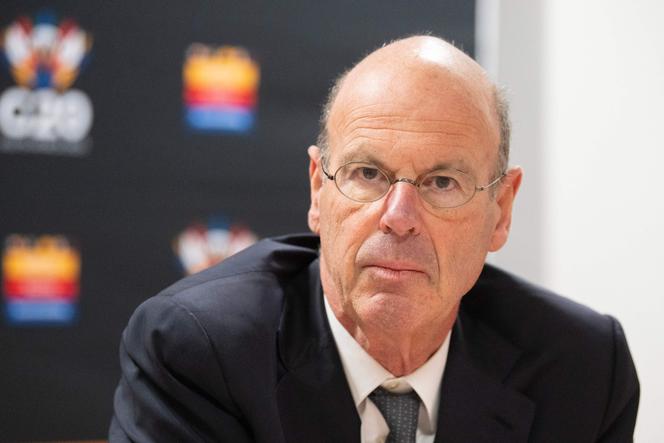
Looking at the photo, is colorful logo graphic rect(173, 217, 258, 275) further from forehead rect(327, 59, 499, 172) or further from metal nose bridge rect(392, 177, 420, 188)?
metal nose bridge rect(392, 177, 420, 188)

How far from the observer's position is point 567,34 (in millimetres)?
2873

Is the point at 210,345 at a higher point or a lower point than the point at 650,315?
higher

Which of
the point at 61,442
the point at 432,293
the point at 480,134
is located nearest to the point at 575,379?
the point at 432,293

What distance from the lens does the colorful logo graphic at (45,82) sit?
2.64 m

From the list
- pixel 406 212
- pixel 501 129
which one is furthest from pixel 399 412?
pixel 501 129

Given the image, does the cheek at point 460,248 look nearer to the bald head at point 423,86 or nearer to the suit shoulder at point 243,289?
the bald head at point 423,86

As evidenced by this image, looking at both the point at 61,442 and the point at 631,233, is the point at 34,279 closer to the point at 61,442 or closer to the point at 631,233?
the point at 61,442

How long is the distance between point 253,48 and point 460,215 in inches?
58.0

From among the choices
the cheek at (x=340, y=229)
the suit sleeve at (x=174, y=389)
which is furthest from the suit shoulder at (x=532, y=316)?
the suit sleeve at (x=174, y=389)

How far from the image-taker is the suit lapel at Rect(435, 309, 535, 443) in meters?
1.75

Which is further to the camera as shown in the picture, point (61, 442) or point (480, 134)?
point (61, 442)

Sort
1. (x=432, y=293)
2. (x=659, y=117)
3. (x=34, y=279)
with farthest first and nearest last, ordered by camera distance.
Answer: (x=34, y=279) → (x=659, y=117) → (x=432, y=293)

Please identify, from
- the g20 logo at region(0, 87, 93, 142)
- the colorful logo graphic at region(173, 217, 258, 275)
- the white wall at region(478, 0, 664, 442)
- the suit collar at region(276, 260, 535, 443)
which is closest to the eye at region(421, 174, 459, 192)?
the suit collar at region(276, 260, 535, 443)

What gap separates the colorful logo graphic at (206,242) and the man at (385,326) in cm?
91
